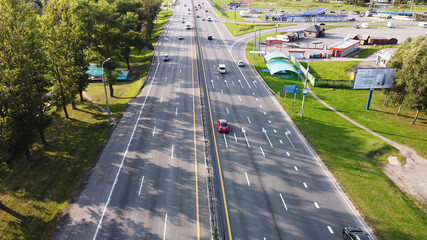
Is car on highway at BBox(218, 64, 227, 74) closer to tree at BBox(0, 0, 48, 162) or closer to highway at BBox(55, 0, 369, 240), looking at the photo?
highway at BBox(55, 0, 369, 240)

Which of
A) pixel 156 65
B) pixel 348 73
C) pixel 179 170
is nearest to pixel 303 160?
pixel 179 170

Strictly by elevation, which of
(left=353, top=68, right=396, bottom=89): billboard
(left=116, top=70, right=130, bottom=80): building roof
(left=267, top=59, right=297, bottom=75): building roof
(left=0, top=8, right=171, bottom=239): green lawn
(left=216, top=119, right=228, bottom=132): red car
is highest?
(left=353, top=68, right=396, bottom=89): billboard

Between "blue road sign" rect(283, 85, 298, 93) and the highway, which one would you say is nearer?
the highway

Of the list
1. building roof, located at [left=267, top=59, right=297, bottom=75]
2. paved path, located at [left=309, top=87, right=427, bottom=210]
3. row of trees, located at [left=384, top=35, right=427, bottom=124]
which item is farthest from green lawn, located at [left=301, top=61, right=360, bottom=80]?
paved path, located at [left=309, top=87, right=427, bottom=210]

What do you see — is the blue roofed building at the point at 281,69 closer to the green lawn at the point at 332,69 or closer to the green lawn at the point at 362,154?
the green lawn at the point at 332,69

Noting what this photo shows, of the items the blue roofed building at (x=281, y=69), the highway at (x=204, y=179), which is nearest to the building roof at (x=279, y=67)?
the blue roofed building at (x=281, y=69)

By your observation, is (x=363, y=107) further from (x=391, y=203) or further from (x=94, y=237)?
(x=94, y=237)
